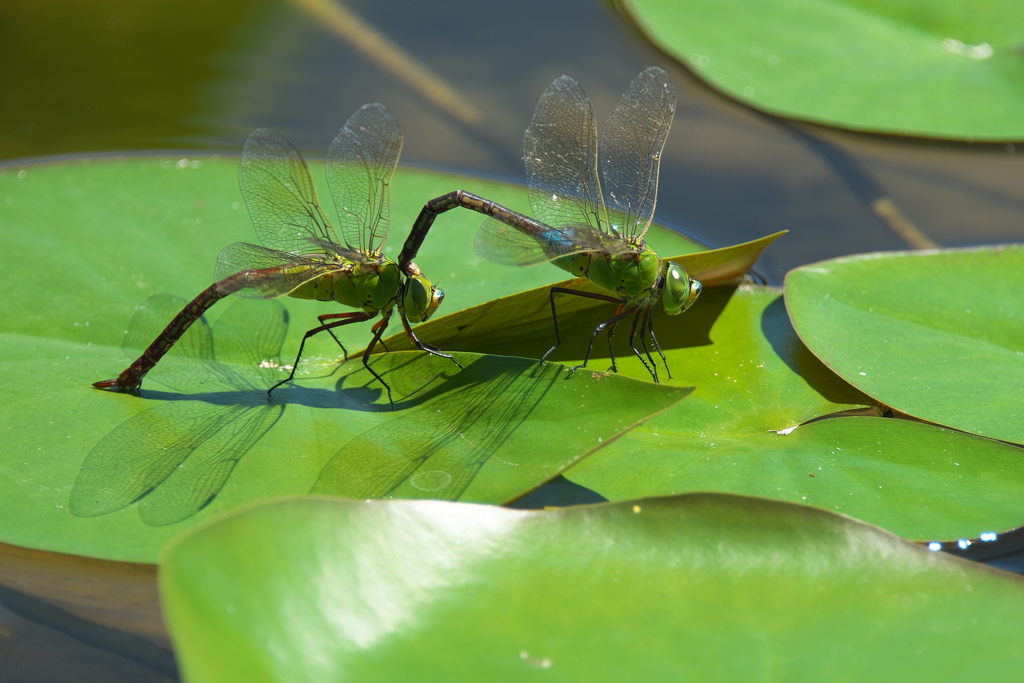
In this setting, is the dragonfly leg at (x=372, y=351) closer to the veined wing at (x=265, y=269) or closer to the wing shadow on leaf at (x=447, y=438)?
the wing shadow on leaf at (x=447, y=438)

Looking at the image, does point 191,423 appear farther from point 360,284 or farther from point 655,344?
point 655,344

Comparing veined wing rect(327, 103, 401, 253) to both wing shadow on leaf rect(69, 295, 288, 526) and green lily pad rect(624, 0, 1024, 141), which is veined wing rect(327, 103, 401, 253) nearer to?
wing shadow on leaf rect(69, 295, 288, 526)

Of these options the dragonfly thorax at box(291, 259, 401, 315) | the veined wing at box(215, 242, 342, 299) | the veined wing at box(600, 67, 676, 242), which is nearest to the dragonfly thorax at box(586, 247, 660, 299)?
the veined wing at box(600, 67, 676, 242)

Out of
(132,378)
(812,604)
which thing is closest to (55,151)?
(132,378)

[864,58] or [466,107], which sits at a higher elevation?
[864,58]

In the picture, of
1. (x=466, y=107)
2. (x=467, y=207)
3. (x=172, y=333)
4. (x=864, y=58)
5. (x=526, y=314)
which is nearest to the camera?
(x=172, y=333)

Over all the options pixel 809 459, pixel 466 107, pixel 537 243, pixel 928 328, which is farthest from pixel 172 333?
pixel 928 328
